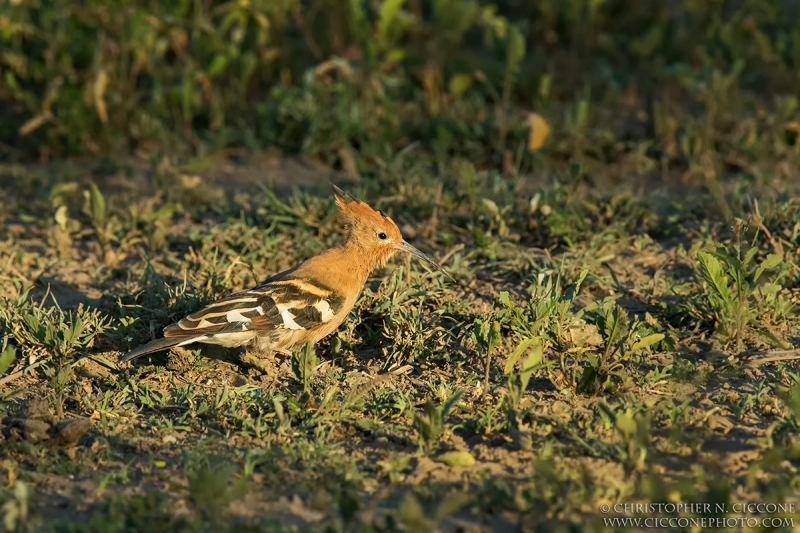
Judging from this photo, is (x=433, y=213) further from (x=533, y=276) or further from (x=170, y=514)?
(x=170, y=514)

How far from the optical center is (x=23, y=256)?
558cm

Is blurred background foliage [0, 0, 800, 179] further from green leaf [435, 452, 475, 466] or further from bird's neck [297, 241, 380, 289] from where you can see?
green leaf [435, 452, 475, 466]

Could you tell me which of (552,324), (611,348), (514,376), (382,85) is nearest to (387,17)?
(382,85)

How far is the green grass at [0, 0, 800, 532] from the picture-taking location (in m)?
3.68

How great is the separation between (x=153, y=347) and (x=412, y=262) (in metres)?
1.54

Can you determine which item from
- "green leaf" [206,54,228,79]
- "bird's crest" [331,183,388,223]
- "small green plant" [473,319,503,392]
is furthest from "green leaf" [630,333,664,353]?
"green leaf" [206,54,228,79]

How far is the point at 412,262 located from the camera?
5453 millimetres

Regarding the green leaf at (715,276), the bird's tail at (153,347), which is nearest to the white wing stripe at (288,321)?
the bird's tail at (153,347)

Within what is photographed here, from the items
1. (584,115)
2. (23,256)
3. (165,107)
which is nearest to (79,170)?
(165,107)

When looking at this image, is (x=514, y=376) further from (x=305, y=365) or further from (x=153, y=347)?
(x=153, y=347)

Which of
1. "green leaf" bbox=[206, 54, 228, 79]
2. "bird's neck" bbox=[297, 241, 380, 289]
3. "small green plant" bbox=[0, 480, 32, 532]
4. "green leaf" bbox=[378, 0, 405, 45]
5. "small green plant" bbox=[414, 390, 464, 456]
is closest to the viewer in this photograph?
"small green plant" bbox=[0, 480, 32, 532]

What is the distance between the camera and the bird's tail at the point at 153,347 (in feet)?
14.3

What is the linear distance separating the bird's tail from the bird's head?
1057 mm

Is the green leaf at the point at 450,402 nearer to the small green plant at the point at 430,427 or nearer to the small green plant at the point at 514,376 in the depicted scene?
the small green plant at the point at 430,427
